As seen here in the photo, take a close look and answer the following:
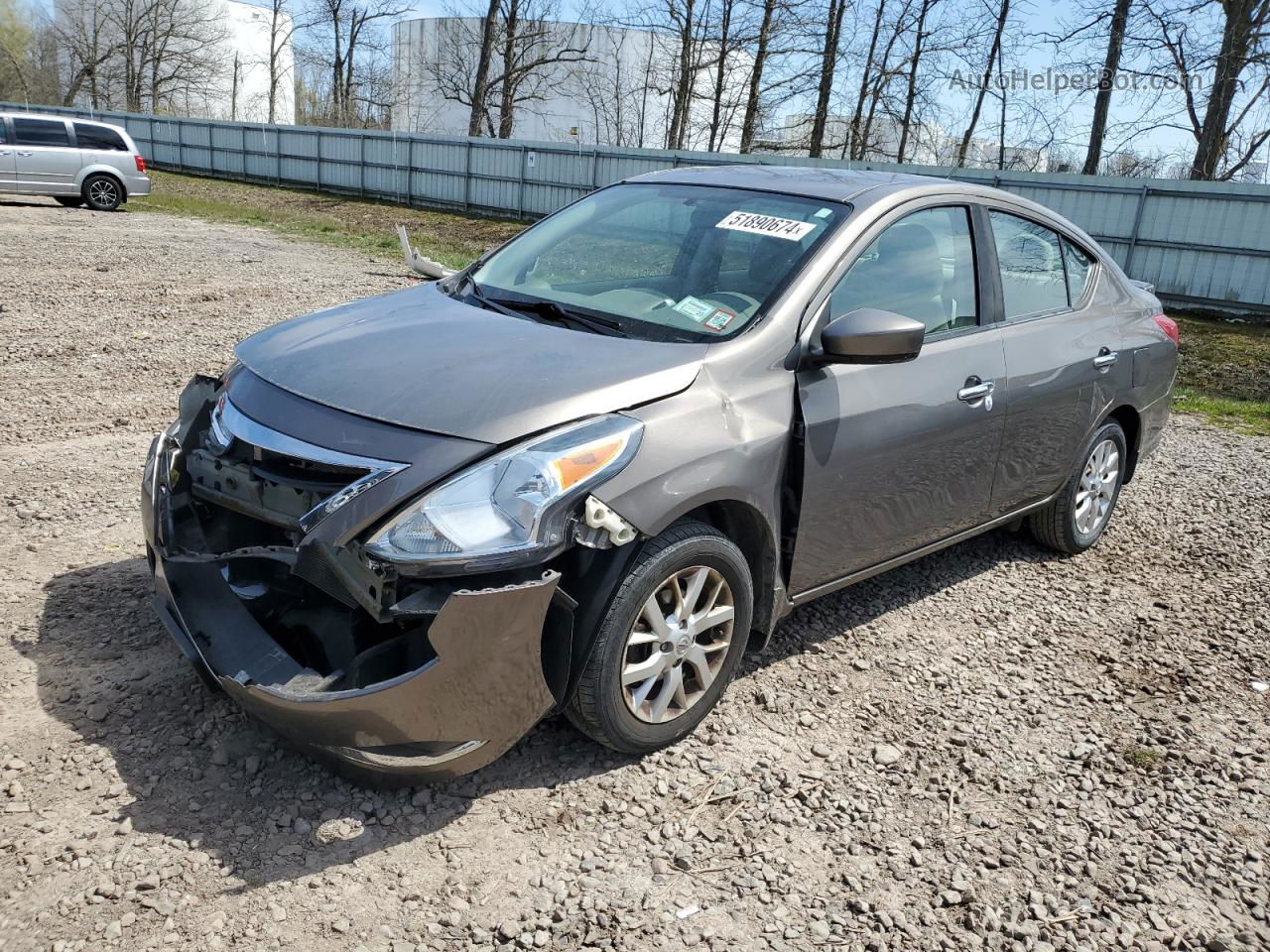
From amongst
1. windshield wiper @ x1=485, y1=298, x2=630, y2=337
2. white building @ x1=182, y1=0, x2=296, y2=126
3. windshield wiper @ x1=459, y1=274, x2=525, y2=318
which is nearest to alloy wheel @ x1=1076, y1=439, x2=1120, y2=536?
windshield wiper @ x1=485, y1=298, x2=630, y2=337

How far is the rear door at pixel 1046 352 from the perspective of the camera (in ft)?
14.6

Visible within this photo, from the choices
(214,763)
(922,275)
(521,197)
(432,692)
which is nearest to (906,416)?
(922,275)

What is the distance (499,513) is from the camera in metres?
2.77

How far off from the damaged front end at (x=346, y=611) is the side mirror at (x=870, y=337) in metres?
1.11

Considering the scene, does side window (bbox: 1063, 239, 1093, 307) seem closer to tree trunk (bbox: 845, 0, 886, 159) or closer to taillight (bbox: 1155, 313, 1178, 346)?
taillight (bbox: 1155, 313, 1178, 346)

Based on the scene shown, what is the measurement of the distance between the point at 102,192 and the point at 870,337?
21881 mm

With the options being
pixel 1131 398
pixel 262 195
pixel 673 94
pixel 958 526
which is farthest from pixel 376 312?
pixel 673 94

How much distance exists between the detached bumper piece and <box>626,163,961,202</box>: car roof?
2126mm

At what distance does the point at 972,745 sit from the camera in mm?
3629

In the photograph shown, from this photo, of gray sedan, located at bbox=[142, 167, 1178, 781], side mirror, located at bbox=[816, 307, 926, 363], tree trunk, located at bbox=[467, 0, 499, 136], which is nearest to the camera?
gray sedan, located at bbox=[142, 167, 1178, 781]

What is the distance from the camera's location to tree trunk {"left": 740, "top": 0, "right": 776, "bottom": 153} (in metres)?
29.6

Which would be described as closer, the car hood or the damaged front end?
the damaged front end

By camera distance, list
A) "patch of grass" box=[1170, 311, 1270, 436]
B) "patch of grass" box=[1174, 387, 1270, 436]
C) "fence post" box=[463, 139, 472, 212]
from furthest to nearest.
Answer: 1. "fence post" box=[463, 139, 472, 212]
2. "patch of grass" box=[1170, 311, 1270, 436]
3. "patch of grass" box=[1174, 387, 1270, 436]

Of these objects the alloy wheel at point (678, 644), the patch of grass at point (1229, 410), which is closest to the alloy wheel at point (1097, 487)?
the alloy wheel at point (678, 644)
